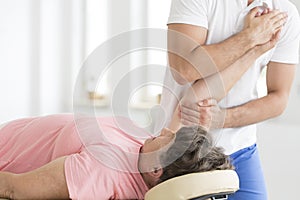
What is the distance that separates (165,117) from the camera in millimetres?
1881

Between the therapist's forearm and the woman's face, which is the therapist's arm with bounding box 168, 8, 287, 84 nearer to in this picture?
the therapist's forearm

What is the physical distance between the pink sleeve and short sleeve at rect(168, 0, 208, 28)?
20.0 inches

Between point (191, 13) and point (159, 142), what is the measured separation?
418 millimetres

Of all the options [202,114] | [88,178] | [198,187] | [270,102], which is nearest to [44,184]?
[88,178]

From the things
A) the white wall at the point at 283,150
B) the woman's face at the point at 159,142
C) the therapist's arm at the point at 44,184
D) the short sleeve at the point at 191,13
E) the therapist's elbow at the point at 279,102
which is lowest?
the white wall at the point at 283,150

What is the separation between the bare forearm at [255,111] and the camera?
183 cm

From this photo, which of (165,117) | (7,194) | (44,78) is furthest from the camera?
(44,78)

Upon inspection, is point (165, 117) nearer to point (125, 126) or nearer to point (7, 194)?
point (125, 126)

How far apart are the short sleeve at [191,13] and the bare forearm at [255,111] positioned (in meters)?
0.30

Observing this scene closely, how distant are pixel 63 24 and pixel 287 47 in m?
1.95

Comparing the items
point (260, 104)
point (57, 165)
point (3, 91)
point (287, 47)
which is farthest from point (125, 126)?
point (3, 91)

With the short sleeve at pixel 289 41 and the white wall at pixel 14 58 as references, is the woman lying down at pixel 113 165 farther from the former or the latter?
the white wall at pixel 14 58

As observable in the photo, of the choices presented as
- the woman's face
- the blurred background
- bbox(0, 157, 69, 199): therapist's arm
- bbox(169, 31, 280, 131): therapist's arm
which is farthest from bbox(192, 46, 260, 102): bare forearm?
the blurred background

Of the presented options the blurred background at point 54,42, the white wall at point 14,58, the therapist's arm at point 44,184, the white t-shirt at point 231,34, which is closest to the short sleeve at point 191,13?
the white t-shirt at point 231,34
